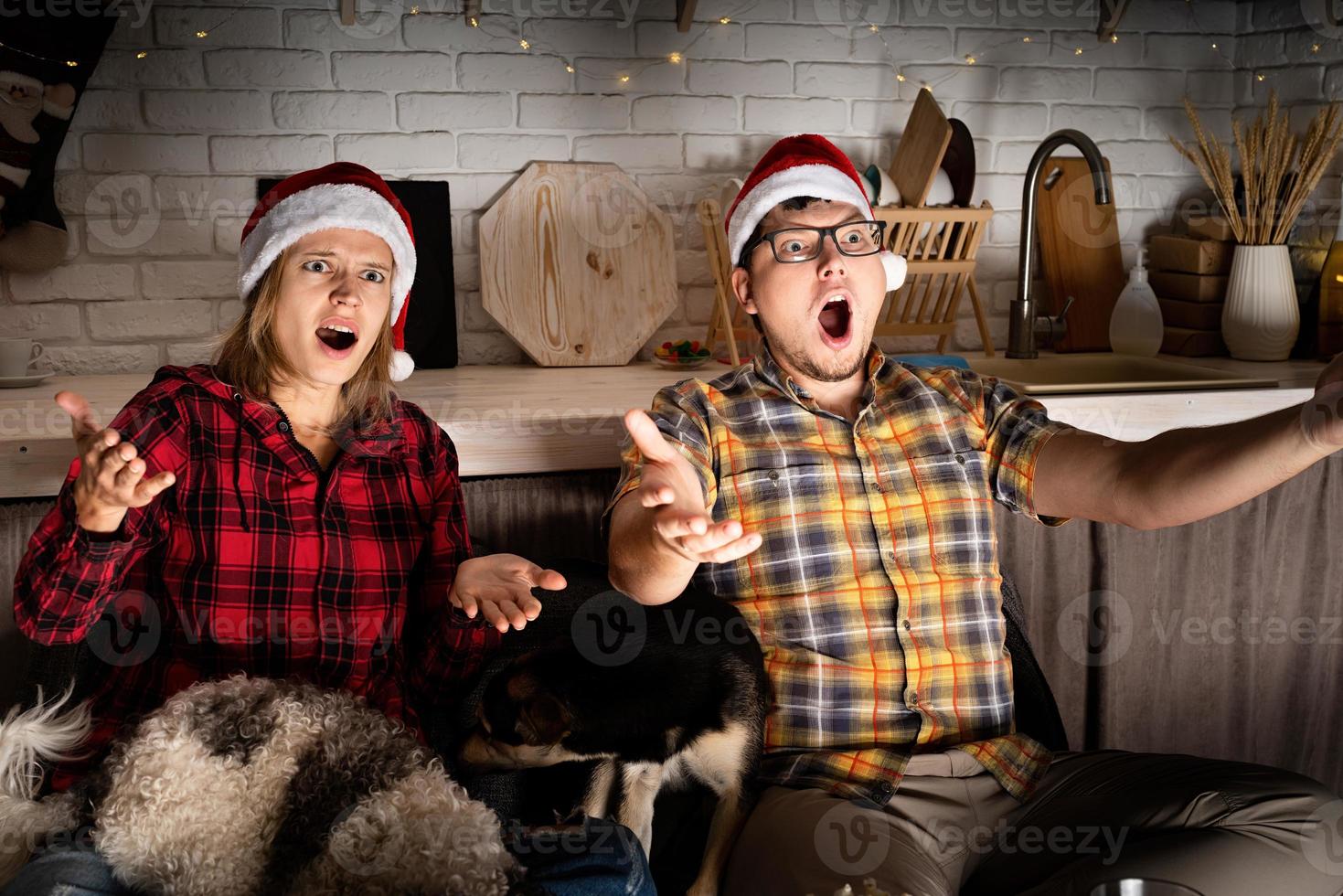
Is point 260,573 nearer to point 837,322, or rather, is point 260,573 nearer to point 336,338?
point 336,338

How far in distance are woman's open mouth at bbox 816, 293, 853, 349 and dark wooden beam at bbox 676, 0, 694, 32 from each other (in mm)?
874

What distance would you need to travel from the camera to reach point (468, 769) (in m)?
1.36

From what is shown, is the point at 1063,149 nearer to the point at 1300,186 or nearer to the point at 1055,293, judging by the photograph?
the point at 1055,293

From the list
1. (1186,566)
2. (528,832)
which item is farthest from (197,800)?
(1186,566)

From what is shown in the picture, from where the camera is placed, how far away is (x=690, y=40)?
2250mm

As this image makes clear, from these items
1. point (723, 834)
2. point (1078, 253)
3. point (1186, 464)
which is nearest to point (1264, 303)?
point (1078, 253)

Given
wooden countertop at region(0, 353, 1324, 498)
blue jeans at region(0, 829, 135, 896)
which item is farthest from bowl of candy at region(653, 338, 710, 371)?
blue jeans at region(0, 829, 135, 896)

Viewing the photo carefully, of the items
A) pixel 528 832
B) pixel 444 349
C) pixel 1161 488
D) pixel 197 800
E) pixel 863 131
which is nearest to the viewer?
pixel 197 800

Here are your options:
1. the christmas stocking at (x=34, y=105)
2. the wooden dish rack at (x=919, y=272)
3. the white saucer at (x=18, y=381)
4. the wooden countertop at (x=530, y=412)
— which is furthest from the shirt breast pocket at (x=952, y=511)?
the christmas stocking at (x=34, y=105)

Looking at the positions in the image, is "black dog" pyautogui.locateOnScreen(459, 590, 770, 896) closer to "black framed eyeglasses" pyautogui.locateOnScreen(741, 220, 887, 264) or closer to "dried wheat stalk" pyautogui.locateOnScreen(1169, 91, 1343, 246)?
"black framed eyeglasses" pyautogui.locateOnScreen(741, 220, 887, 264)

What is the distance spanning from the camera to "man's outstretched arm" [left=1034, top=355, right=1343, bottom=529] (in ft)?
4.01

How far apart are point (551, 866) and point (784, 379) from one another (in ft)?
2.24

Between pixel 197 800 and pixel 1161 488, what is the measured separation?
1080 mm

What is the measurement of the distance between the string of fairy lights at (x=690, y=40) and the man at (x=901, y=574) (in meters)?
0.72
